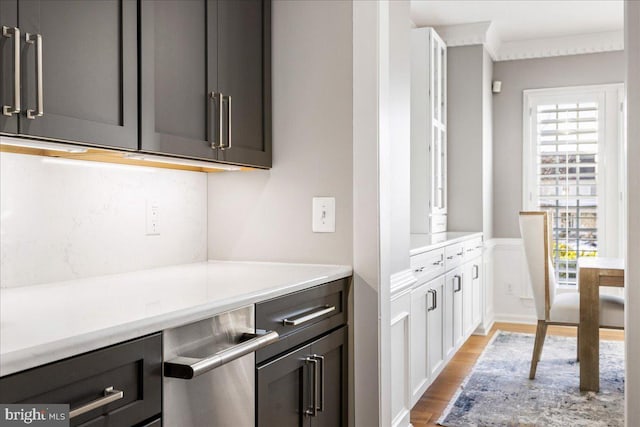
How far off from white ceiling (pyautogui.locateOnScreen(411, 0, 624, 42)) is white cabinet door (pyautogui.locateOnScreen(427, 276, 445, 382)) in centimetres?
226

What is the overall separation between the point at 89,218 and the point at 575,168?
487 cm

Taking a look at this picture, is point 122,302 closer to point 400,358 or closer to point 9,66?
point 9,66

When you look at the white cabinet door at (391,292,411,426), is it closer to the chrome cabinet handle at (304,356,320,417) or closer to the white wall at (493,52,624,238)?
the chrome cabinet handle at (304,356,320,417)

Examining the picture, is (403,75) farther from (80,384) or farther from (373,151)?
(80,384)

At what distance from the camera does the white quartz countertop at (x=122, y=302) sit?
97 cm

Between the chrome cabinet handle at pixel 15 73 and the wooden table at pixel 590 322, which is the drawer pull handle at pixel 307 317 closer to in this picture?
the chrome cabinet handle at pixel 15 73

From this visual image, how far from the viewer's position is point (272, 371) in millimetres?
1628

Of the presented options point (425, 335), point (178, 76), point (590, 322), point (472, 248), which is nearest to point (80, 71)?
point (178, 76)

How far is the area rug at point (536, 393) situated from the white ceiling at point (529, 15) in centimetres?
262

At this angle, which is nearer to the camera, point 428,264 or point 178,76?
point 178,76

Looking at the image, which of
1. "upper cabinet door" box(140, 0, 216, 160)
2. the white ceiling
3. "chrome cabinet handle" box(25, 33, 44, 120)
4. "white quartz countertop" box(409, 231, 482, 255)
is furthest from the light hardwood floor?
the white ceiling

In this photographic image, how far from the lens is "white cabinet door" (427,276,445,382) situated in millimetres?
3373

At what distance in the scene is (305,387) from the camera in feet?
5.94

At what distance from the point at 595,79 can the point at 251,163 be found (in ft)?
14.7
